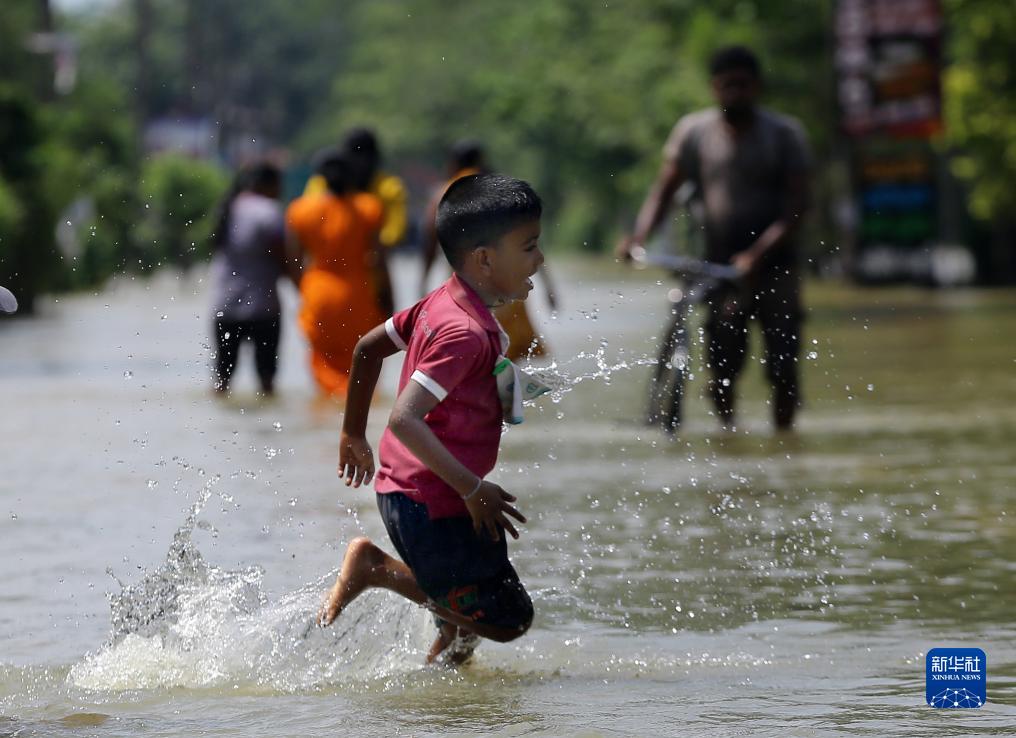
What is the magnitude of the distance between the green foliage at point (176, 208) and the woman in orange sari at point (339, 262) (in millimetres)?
31713

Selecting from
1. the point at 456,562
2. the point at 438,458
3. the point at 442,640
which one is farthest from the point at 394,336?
the point at 442,640

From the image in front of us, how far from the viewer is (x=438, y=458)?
5441 mm

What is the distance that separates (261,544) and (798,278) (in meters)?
4.36

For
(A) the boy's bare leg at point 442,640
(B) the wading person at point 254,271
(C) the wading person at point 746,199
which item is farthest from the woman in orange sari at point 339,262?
(A) the boy's bare leg at point 442,640

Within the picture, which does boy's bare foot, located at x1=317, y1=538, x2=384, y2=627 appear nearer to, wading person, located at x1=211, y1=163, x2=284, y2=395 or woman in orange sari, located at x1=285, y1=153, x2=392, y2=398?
woman in orange sari, located at x1=285, y1=153, x2=392, y2=398

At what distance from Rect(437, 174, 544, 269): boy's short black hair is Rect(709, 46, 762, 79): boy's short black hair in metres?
6.14

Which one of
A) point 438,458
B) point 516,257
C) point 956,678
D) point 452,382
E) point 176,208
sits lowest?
point 176,208

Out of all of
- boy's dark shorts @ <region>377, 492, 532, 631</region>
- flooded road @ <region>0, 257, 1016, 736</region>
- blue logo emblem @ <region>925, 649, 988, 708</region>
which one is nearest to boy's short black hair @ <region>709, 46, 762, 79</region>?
flooded road @ <region>0, 257, 1016, 736</region>

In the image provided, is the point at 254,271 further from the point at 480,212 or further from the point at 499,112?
the point at 499,112

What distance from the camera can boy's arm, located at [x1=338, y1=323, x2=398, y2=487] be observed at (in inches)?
229

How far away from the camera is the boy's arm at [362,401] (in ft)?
19.1

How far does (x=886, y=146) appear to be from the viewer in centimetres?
3656

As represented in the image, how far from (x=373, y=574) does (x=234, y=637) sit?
0.55 meters

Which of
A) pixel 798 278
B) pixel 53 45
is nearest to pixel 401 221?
pixel 798 278
